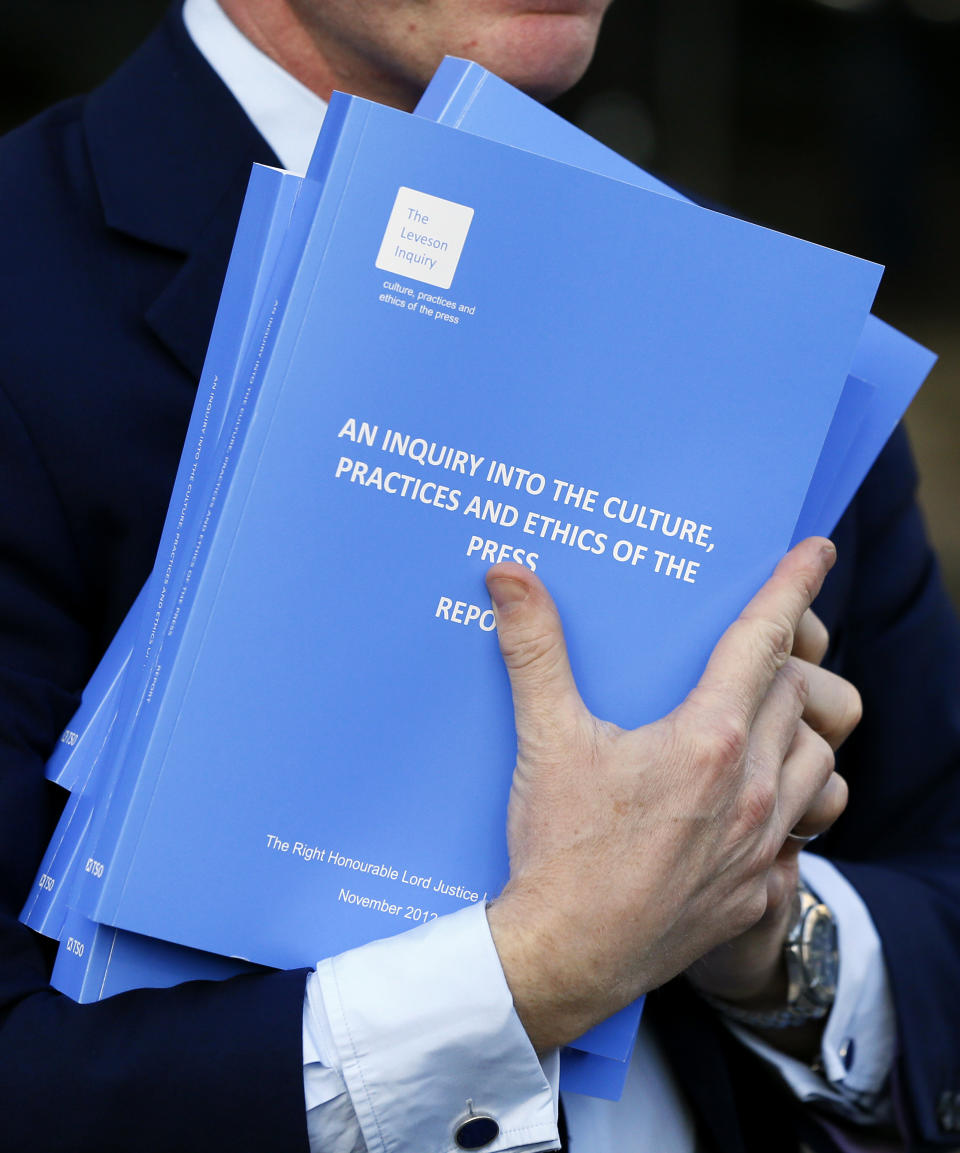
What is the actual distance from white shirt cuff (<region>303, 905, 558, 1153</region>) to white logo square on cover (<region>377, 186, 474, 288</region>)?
1.56 feet

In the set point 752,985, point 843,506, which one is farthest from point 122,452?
point 752,985

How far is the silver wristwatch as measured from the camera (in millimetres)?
1368

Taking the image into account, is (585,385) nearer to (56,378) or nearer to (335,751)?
(335,751)

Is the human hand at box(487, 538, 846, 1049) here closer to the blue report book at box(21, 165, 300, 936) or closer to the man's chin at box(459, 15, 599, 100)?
the blue report book at box(21, 165, 300, 936)

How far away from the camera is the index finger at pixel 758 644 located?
1.01 meters

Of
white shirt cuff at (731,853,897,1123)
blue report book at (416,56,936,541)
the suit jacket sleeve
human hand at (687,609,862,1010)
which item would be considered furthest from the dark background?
blue report book at (416,56,936,541)

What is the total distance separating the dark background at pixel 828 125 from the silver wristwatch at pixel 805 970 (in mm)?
5071

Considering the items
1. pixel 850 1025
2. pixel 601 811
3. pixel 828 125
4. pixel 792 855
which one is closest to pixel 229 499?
pixel 601 811

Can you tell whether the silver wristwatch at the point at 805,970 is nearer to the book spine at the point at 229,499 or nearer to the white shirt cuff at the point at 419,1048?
the white shirt cuff at the point at 419,1048

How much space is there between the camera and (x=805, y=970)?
4.49ft

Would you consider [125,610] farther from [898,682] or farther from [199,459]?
[898,682]

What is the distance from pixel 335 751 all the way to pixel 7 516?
398 mm

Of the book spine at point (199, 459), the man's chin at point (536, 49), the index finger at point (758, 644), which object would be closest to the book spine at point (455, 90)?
the book spine at point (199, 459)

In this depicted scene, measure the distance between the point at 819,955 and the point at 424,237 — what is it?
857mm
